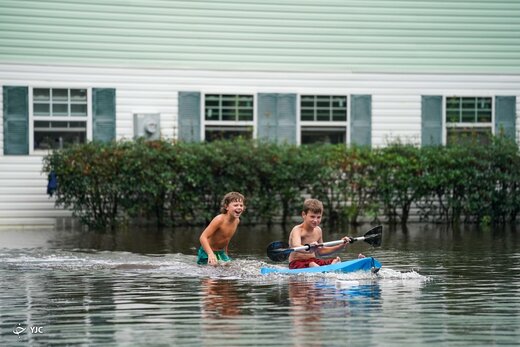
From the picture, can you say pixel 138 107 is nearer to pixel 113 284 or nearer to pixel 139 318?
pixel 113 284

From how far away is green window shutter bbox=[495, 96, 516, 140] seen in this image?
91.7 feet

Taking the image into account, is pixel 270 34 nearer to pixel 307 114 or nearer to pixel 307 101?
pixel 307 101

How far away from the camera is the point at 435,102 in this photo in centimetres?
2780

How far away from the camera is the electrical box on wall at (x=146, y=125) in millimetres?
26203

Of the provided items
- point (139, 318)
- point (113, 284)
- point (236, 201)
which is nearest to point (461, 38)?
point (236, 201)

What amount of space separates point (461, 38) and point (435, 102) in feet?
5.24

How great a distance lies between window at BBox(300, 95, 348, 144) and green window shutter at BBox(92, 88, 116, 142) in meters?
4.31

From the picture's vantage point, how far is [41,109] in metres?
25.9

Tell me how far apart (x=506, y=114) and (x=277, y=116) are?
542 centimetres

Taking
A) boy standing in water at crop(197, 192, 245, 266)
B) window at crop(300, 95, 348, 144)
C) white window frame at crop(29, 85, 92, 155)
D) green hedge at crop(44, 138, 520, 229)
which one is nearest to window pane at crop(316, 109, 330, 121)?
window at crop(300, 95, 348, 144)

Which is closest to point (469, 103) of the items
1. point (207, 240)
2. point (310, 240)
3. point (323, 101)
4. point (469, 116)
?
point (469, 116)

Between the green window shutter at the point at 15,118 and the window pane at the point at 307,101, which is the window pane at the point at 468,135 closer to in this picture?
the window pane at the point at 307,101

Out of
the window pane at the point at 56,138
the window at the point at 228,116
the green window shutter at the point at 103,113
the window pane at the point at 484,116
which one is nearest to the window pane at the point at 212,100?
the window at the point at 228,116

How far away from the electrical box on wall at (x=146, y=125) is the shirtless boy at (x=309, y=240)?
10.6 m
